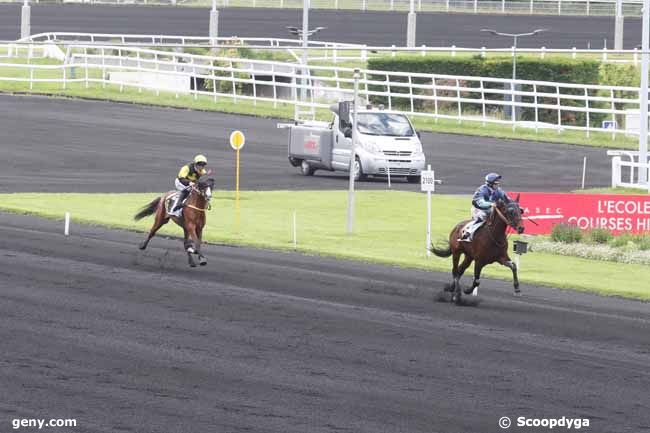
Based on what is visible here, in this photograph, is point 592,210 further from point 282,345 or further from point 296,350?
point 296,350

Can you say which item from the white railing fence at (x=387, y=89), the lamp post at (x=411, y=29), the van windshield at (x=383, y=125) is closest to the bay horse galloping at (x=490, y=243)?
the van windshield at (x=383, y=125)

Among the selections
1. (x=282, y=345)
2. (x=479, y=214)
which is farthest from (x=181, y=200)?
(x=282, y=345)

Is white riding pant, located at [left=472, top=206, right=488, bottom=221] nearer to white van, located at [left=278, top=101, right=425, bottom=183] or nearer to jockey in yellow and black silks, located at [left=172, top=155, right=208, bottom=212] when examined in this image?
jockey in yellow and black silks, located at [left=172, top=155, right=208, bottom=212]

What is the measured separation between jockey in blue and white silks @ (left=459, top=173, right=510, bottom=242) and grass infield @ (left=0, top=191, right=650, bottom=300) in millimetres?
2865

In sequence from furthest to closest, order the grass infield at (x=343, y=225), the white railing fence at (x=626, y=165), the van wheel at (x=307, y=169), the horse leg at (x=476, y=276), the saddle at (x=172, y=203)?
the van wheel at (x=307, y=169) < the white railing fence at (x=626, y=165) < the grass infield at (x=343, y=225) < the saddle at (x=172, y=203) < the horse leg at (x=476, y=276)

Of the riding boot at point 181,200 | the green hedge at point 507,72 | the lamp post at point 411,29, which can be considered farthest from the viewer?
the lamp post at point 411,29

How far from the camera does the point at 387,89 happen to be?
56656 millimetres

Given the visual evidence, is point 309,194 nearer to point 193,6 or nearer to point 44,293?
point 44,293

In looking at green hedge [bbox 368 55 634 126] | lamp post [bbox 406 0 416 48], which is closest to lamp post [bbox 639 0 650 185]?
green hedge [bbox 368 55 634 126]

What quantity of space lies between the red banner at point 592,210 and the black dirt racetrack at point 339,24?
45.0m

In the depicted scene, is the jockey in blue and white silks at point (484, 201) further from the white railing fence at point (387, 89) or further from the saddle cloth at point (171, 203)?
the white railing fence at point (387, 89)

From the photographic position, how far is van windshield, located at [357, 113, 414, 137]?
4147 cm

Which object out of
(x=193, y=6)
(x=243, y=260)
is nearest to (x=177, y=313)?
(x=243, y=260)

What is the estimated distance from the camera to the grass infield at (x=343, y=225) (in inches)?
989
